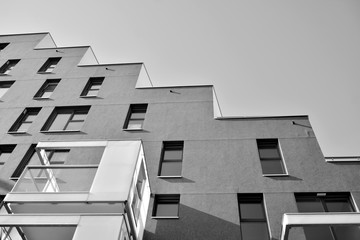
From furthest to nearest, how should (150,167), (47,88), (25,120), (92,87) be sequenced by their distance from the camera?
1. (47,88)
2. (92,87)
3. (25,120)
4. (150,167)

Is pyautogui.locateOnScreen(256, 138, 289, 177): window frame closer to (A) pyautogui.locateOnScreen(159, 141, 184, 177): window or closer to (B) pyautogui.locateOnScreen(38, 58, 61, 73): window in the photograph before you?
(A) pyautogui.locateOnScreen(159, 141, 184, 177): window

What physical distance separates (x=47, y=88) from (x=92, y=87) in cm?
273

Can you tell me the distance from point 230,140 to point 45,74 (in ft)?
40.6

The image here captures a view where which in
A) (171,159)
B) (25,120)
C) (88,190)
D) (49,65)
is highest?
(49,65)

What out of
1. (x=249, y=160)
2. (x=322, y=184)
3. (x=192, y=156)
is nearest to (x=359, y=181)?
(x=322, y=184)

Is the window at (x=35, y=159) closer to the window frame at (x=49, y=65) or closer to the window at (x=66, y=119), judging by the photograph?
the window at (x=66, y=119)

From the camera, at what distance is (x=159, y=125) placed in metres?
15.2

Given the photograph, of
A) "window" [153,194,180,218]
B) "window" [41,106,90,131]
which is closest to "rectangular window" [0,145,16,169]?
"window" [41,106,90,131]

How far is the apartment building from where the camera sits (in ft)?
30.5

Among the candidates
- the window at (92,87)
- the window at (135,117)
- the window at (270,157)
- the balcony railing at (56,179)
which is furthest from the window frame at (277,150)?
the window at (92,87)

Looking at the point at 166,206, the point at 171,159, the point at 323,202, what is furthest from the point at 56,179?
the point at 323,202

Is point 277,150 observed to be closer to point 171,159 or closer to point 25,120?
point 171,159

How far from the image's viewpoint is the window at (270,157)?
12961mm

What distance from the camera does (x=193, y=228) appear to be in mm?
10828
